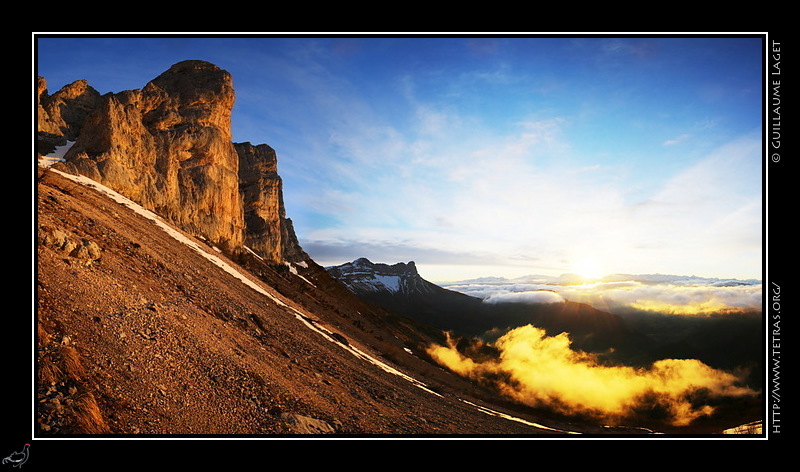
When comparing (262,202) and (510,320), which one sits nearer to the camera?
(262,202)

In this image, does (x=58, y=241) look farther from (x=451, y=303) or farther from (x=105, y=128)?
(x=451, y=303)

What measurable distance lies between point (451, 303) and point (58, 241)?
7446 inches

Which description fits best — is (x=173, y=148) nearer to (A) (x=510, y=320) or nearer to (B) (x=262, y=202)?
(B) (x=262, y=202)

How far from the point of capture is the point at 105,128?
38750 millimetres
